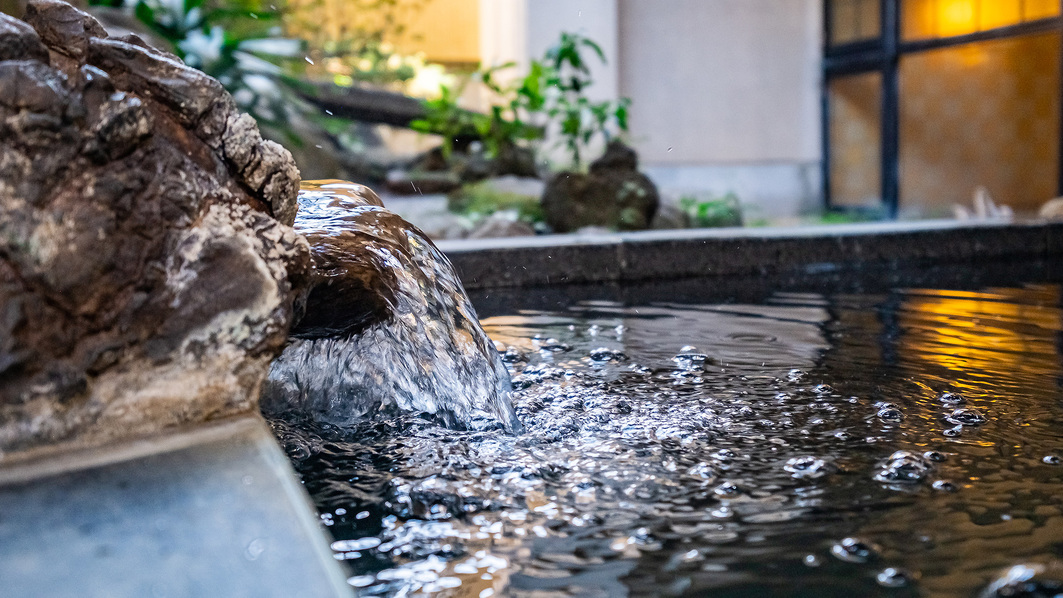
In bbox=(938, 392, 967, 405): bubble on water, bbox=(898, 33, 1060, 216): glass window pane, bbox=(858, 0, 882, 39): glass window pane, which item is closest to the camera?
bbox=(938, 392, 967, 405): bubble on water

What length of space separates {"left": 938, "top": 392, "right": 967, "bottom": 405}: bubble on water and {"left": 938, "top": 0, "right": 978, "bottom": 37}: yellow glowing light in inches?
310

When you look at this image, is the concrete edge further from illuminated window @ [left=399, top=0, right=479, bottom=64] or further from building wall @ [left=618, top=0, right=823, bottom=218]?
illuminated window @ [left=399, top=0, right=479, bottom=64]

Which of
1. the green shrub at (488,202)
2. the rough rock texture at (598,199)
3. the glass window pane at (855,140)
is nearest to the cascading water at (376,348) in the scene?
the rough rock texture at (598,199)

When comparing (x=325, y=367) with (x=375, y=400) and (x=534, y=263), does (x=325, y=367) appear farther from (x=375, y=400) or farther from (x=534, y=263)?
(x=534, y=263)

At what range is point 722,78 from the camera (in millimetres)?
10258

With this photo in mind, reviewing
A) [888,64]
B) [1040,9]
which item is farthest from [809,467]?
[888,64]

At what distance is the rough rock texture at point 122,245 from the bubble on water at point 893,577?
2.92 ft

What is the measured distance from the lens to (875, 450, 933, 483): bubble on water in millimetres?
1599

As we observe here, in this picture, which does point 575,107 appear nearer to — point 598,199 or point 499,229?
point 598,199

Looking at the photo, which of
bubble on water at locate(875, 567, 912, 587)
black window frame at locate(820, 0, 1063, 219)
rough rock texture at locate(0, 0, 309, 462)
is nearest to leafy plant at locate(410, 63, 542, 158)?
black window frame at locate(820, 0, 1063, 219)

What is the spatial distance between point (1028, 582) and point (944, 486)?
1.23 feet

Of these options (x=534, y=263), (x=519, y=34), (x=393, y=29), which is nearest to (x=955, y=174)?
(x=519, y=34)

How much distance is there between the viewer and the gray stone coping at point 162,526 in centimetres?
96

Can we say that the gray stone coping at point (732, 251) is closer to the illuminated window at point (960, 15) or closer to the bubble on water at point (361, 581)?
the bubble on water at point (361, 581)
